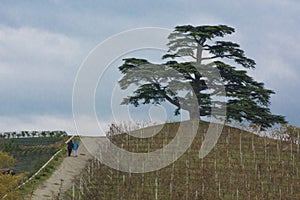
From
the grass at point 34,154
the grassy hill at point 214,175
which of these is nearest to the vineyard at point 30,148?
the grass at point 34,154

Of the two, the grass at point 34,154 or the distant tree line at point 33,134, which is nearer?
the grass at point 34,154

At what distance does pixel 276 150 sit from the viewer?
72.0ft

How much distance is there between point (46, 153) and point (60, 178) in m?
5.54

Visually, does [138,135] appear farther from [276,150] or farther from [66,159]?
[276,150]

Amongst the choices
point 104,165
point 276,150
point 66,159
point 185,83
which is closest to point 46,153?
point 66,159

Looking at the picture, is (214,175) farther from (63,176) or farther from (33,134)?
(33,134)

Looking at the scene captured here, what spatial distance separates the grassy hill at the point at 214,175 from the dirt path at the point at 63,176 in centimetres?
43

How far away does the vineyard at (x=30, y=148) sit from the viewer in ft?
71.7

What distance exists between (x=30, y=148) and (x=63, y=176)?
7.20 metres

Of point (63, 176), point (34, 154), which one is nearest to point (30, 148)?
point (34, 154)

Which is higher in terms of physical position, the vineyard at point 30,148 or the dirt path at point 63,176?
the vineyard at point 30,148

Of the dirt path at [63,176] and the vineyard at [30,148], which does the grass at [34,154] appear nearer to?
the vineyard at [30,148]

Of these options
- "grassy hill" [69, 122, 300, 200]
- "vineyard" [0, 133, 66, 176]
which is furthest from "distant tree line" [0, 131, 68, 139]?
"grassy hill" [69, 122, 300, 200]

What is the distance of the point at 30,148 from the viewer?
25.7m
